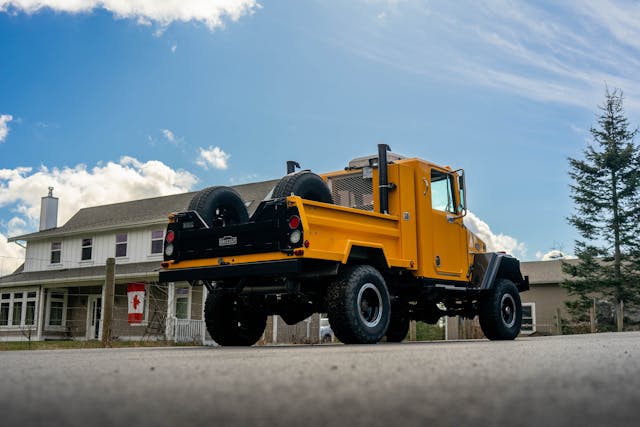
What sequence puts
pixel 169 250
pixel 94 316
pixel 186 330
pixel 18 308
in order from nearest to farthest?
1. pixel 169 250
2. pixel 186 330
3. pixel 94 316
4. pixel 18 308

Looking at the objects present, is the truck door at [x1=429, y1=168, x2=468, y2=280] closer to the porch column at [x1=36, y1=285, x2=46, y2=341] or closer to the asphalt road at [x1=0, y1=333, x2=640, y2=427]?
the asphalt road at [x1=0, y1=333, x2=640, y2=427]

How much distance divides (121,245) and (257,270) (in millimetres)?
23600

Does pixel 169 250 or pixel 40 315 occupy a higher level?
pixel 169 250

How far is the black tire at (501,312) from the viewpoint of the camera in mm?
12734

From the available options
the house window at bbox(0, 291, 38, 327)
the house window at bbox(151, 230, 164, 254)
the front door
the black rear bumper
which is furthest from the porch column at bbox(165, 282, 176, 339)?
the black rear bumper

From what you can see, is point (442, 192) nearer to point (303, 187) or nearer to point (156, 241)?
point (303, 187)

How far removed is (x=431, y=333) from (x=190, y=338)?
1093 cm

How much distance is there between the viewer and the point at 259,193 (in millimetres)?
29531

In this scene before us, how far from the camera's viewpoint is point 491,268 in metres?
13.0

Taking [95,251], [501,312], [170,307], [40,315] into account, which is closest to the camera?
[501,312]

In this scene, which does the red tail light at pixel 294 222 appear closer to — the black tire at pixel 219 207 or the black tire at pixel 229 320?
the black tire at pixel 219 207

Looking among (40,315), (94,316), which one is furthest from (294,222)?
(40,315)

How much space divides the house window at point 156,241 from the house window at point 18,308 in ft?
23.0

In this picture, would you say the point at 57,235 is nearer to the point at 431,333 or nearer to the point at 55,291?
the point at 55,291
